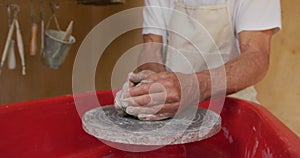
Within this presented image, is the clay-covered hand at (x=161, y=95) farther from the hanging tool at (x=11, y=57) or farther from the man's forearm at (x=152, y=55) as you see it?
the hanging tool at (x=11, y=57)

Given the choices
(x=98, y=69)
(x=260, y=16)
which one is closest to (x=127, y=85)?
(x=260, y=16)

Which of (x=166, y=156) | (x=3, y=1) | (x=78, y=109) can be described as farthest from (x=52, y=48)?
(x=166, y=156)

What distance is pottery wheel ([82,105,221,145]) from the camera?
0.63m

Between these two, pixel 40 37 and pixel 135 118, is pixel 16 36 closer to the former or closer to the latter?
pixel 40 37

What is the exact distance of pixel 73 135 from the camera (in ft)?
2.87

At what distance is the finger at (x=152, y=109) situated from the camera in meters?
0.68

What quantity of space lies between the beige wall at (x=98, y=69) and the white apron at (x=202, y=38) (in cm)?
56

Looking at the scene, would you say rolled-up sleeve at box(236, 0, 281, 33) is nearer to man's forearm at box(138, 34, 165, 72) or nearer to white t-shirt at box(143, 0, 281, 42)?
white t-shirt at box(143, 0, 281, 42)

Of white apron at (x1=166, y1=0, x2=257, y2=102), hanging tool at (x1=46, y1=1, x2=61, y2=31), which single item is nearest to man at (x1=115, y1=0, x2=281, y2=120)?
white apron at (x1=166, y1=0, x2=257, y2=102)

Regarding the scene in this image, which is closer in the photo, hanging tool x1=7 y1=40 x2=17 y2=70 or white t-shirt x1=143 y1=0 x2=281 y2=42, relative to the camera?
white t-shirt x1=143 y1=0 x2=281 y2=42

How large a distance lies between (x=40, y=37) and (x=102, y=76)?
41 centimetres

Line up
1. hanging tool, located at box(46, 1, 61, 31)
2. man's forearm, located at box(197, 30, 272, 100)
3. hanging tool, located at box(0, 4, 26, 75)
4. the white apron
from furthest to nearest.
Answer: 1. hanging tool, located at box(46, 1, 61, 31)
2. hanging tool, located at box(0, 4, 26, 75)
3. the white apron
4. man's forearm, located at box(197, 30, 272, 100)

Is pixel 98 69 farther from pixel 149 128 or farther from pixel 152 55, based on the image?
pixel 149 128

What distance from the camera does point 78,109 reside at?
2.84 feet
